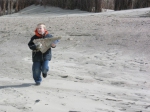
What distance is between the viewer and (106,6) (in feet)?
66.6

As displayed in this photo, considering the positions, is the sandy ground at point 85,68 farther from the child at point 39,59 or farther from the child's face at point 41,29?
the child's face at point 41,29

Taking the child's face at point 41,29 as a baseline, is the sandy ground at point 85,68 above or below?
below

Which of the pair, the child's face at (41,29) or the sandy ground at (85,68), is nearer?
the sandy ground at (85,68)

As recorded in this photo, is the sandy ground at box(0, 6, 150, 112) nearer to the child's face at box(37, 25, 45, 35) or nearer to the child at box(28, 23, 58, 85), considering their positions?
the child at box(28, 23, 58, 85)

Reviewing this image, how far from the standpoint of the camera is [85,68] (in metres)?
7.79

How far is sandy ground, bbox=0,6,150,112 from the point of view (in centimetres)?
543

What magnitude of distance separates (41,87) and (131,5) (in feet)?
37.4

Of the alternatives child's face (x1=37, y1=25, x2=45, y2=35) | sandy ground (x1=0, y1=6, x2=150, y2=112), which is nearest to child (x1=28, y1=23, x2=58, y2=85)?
child's face (x1=37, y1=25, x2=45, y2=35)

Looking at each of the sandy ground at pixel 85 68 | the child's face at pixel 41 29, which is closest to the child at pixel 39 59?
the child's face at pixel 41 29

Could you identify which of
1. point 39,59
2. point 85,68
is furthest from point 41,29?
point 85,68

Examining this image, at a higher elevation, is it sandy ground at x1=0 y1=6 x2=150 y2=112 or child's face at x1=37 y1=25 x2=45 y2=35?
child's face at x1=37 y1=25 x2=45 y2=35

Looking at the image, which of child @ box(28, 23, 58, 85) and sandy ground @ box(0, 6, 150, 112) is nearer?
sandy ground @ box(0, 6, 150, 112)

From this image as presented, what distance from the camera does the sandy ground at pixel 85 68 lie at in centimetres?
543

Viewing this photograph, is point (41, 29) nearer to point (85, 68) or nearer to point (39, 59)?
point (39, 59)
